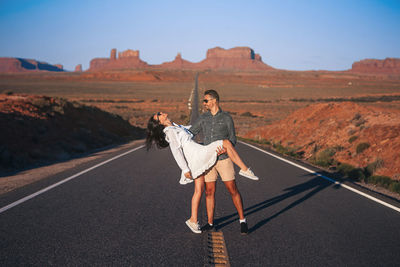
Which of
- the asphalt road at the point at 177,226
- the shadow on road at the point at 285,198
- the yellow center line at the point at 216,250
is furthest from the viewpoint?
the shadow on road at the point at 285,198

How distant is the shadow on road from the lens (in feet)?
17.3

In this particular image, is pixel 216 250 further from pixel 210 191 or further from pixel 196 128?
pixel 196 128

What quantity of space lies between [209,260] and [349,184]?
552 cm

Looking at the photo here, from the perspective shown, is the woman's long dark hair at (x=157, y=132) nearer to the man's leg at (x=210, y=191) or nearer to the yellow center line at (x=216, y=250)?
the man's leg at (x=210, y=191)

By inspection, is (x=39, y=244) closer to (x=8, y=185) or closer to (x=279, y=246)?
(x=279, y=246)

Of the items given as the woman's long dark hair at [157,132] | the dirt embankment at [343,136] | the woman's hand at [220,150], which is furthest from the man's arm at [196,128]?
the dirt embankment at [343,136]

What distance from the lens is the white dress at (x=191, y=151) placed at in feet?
14.3

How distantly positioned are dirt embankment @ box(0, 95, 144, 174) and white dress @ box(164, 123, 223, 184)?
27.0ft

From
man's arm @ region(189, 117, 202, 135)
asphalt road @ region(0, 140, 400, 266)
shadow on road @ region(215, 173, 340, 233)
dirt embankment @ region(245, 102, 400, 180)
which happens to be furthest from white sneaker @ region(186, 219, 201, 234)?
dirt embankment @ region(245, 102, 400, 180)

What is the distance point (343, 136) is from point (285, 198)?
33.1 ft

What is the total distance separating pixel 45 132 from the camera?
15.4m

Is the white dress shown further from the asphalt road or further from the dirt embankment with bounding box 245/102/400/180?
the dirt embankment with bounding box 245/102/400/180

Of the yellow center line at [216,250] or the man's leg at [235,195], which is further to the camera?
the man's leg at [235,195]

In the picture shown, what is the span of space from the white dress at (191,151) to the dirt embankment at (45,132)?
8.22 meters
